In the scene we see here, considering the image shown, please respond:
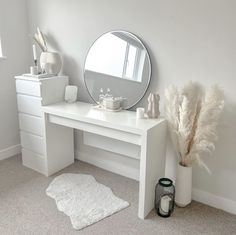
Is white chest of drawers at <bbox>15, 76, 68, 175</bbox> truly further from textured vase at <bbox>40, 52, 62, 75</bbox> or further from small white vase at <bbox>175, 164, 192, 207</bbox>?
small white vase at <bbox>175, 164, 192, 207</bbox>

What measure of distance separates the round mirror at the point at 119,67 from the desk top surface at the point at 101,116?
198 mm

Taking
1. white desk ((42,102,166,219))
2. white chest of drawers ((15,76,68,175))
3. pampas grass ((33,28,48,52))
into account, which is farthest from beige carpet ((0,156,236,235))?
pampas grass ((33,28,48,52))

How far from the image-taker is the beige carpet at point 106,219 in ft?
6.54

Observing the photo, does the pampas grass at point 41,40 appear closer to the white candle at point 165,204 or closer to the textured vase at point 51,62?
the textured vase at point 51,62

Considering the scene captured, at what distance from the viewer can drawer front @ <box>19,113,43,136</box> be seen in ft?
8.76

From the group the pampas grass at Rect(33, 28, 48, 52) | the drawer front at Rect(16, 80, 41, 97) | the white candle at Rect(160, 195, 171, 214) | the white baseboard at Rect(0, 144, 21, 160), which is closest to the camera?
the white candle at Rect(160, 195, 171, 214)

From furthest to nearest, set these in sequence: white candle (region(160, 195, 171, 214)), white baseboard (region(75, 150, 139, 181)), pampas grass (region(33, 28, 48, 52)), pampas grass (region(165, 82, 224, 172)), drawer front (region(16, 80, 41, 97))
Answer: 1. pampas grass (region(33, 28, 48, 52))
2. white baseboard (region(75, 150, 139, 181))
3. drawer front (region(16, 80, 41, 97))
4. white candle (region(160, 195, 171, 214))
5. pampas grass (region(165, 82, 224, 172))

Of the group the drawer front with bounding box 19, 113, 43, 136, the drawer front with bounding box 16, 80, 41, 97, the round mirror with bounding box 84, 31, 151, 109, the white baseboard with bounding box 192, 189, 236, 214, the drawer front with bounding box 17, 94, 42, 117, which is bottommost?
the white baseboard with bounding box 192, 189, 236, 214

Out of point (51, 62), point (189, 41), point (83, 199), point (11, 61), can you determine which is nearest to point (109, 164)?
point (83, 199)

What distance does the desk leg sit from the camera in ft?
6.57

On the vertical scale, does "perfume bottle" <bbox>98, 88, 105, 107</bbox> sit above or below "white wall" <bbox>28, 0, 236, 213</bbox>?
below

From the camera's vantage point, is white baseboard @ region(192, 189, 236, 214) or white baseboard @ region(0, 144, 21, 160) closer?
white baseboard @ region(192, 189, 236, 214)

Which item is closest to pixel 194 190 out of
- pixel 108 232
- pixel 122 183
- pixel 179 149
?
pixel 179 149

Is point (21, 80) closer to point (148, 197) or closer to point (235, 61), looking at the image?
point (148, 197)
